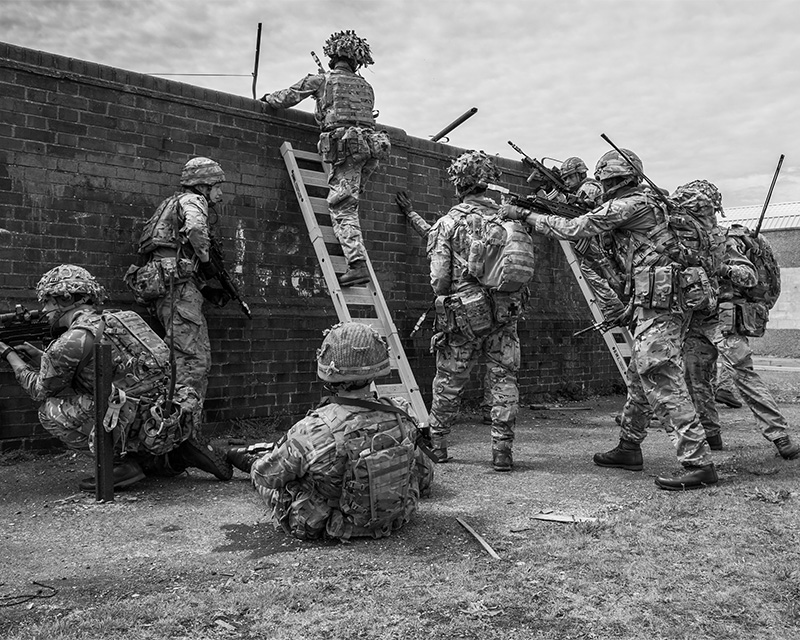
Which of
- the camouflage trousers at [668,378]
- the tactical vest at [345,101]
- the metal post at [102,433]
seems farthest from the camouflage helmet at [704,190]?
the metal post at [102,433]

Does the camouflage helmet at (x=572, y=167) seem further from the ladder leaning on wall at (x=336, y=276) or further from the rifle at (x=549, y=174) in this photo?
the ladder leaning on wall at (x=336, y=276)

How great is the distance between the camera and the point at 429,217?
9008mm

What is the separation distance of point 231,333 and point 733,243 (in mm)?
4768

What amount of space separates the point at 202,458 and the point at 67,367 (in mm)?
1108

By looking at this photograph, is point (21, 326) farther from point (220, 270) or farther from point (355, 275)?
point (355, 275)

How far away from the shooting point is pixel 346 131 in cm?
707

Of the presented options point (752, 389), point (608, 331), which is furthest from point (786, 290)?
point (752, 389)

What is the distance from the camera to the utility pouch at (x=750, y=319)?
6574 millimetres

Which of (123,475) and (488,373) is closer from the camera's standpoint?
(123,475)

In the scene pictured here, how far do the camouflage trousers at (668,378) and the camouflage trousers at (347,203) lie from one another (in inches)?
110

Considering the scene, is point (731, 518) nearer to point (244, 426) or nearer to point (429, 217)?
point (244, 426)

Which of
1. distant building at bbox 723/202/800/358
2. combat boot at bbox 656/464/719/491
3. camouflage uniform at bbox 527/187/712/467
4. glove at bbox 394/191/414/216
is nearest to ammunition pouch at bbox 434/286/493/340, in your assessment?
camouflage uniform at bbox 527/187/712/467

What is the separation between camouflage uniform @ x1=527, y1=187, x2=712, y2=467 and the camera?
513 cm

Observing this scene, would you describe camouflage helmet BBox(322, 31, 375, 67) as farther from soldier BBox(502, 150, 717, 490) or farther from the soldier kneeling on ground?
the soldier kneeling on ground
